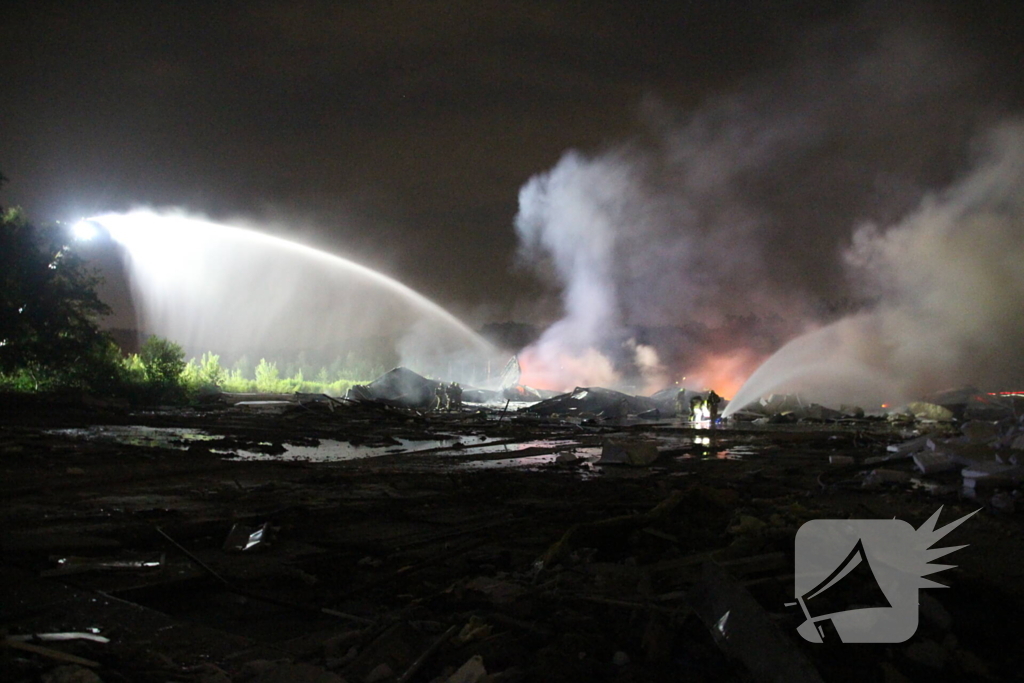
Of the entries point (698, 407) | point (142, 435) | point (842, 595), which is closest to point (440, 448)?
point (142, 435)

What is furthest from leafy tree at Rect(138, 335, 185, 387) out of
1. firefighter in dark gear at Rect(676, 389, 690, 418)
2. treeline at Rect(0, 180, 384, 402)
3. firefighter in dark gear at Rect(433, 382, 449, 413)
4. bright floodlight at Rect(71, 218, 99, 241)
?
firefighter in dark gear at Rect(676, 389, 690, 418)

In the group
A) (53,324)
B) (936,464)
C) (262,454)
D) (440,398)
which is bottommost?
(262,454)

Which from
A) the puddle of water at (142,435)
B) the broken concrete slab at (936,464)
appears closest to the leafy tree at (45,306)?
the puddle of water at (142,435)

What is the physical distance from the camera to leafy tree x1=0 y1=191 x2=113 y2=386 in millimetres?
21047

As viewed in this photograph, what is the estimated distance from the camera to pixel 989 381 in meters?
35.8

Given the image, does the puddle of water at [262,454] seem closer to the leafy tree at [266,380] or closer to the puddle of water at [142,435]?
the puddle of water at [142,435]

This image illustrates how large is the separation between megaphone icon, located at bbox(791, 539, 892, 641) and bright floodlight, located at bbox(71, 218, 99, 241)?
92.2 feet

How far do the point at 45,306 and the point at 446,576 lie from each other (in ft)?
82.0

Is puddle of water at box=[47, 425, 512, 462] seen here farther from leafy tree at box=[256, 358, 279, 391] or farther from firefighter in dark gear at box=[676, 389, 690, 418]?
leafy tree at box=[256, 358, 279, 391]

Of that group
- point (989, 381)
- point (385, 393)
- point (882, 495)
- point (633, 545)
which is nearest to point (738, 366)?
point (989, 381)

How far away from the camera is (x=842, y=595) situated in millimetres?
3801

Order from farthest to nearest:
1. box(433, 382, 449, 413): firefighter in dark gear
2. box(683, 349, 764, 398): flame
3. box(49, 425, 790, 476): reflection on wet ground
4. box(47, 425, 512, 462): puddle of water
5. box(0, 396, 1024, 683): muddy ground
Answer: box(683, 349, 764, 398): flame < box(433, 382, 449, 413): firefighter in dark gear < box(47, 425, 512, 462): puddle of water < box(49, 425, 790, 476): reflection on wet ground < box(0, 396, 1024, 683): muddy ground

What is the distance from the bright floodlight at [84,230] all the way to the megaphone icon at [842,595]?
1106 inches

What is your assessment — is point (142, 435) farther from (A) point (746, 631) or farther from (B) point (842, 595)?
(B) point (842, 595)
